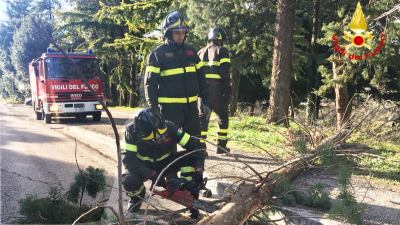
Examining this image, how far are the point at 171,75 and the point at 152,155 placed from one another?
3.85 feet

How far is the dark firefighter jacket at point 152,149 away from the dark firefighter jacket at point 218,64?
2216mm

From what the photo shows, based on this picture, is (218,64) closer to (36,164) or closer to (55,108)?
(36,164)

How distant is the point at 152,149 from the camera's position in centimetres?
453

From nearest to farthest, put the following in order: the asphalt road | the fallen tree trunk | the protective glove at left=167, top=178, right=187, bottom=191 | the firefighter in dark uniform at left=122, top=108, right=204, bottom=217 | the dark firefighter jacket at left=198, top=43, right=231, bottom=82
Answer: the fallen tree trunk
the protective glove at left=167, top=178, right=187, bottom=191
the firefighter in dark uniform at left=122, top=108, right=204, bottom=217
the asphalt road
the dark firefighter jacket at left=198, top=43, right=231, bottom=82

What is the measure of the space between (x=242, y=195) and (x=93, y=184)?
5.67 feet

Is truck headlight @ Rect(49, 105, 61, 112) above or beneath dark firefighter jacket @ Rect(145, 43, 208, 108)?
beneath

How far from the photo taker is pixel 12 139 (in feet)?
32.7

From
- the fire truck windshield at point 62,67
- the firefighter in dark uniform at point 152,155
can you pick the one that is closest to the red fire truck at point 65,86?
the fire truck windshield at point 62,67

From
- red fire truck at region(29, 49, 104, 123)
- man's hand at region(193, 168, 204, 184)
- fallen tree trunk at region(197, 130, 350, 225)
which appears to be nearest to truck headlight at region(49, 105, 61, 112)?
red fire truck at region(29, 49, 104, 123)

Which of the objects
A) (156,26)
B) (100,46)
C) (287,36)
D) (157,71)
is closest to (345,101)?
(287,36)

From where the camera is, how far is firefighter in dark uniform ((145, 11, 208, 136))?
5.11 metres

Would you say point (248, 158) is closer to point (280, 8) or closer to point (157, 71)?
point (157, 71)

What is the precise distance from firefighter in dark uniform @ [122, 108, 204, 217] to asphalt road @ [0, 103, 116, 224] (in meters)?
0.84

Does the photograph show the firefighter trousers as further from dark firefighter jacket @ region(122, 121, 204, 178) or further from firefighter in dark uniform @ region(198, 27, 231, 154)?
dark firefighter jacket @ region(122, 121, 204, 178)
